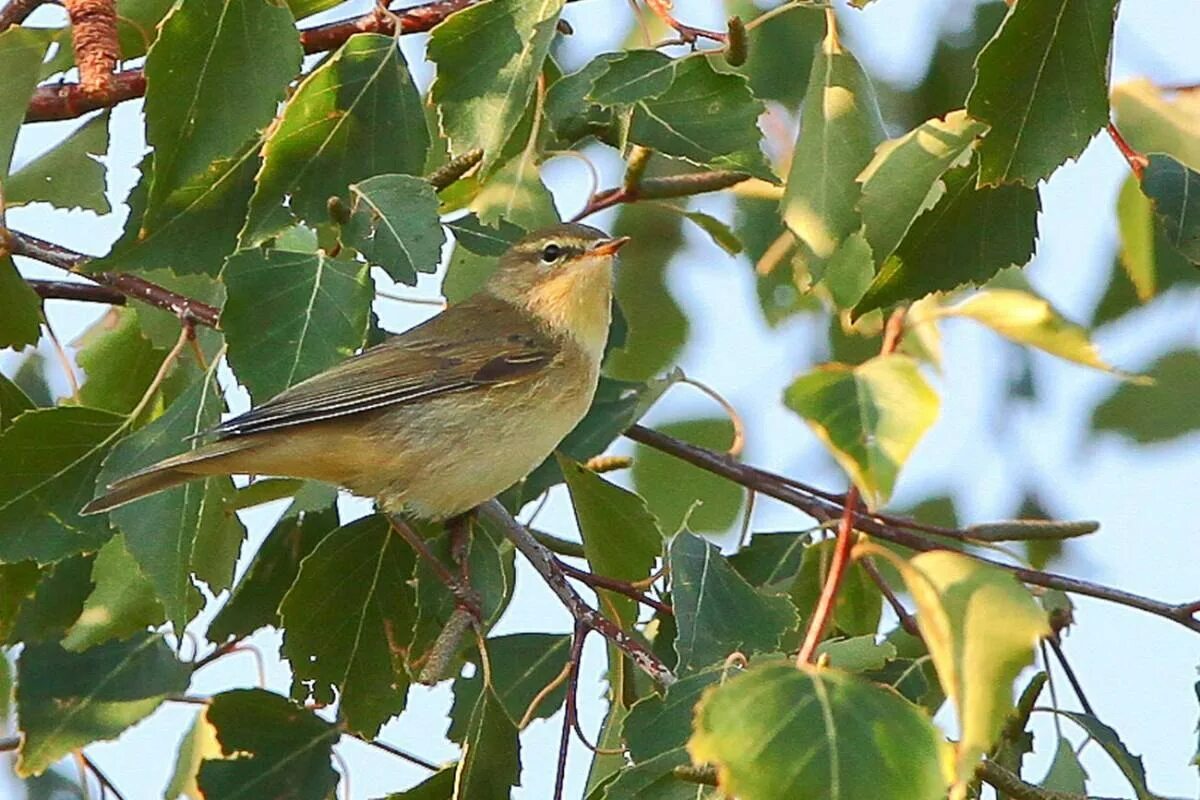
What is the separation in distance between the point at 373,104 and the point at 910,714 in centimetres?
153

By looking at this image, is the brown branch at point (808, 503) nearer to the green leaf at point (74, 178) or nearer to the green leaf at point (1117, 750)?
the green leaf at point (1117, 750)

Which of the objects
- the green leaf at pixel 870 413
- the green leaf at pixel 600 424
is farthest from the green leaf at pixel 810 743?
the green leaf at pixel 600 424

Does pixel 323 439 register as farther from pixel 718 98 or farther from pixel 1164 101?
pixel 1164 101

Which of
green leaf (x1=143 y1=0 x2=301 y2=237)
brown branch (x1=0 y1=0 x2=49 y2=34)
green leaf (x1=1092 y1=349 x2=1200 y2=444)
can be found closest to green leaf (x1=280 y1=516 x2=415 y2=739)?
green leaf (x1=143 y1=0 x2=301 y2=237)

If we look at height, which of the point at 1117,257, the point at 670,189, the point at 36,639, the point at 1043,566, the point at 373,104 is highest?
the point at 373,104

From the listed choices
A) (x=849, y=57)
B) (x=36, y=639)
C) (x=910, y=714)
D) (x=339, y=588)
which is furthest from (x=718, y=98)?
(x=36, y=639)

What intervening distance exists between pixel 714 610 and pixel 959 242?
2.47 feet

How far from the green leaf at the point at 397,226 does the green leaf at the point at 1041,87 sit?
0.84m

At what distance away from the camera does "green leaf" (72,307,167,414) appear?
12.2 feet

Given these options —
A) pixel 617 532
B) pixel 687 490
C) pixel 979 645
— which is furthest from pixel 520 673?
pixel 979 645

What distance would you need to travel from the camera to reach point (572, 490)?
348 centimetres

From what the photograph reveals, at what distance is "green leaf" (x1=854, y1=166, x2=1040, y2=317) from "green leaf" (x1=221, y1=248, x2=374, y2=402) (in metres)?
0.85

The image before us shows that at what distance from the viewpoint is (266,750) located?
307 centimetres

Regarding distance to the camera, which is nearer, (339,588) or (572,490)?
(339,588)
